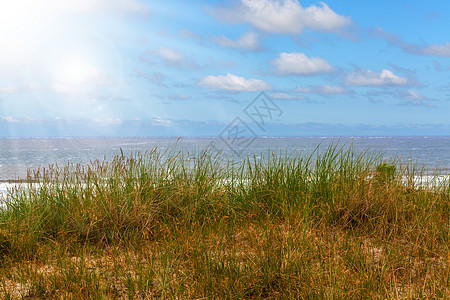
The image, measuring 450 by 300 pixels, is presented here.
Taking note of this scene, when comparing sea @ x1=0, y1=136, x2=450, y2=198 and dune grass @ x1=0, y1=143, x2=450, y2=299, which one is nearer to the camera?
dune grass @ x1=0, y1=143, x2=450, y2=299

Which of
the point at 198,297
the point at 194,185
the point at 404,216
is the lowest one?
the point at 198,297

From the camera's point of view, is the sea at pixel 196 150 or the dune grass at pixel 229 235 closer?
the dune grass at pixel 229 235

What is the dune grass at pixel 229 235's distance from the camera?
296cm

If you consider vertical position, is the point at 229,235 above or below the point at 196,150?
below

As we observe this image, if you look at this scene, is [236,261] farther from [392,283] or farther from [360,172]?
[360,172]

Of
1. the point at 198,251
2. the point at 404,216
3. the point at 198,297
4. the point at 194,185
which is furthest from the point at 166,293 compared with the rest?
the point at 404,216

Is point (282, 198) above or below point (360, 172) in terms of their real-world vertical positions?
below

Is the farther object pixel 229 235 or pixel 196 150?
pixel 196 150

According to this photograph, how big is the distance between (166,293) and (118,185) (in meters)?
2.39

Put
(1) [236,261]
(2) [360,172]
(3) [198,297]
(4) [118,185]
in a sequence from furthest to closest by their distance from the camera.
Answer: (2) [360,172]
(4) [118,185]
(1) [236,261]
(3) [198,297]

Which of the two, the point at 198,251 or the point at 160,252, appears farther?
the point at 160,252

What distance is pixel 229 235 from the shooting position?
417 cm

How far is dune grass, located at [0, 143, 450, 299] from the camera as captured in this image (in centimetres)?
296

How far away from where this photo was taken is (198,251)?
11.6ft
